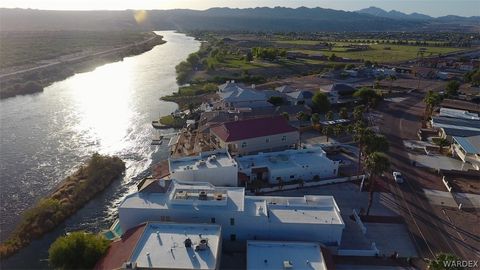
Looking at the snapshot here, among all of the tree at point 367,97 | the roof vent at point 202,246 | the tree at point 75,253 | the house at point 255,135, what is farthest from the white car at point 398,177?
→ the tree at point 75,253

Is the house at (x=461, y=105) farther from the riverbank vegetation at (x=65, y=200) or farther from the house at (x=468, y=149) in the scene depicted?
the riverbank vegetation at (x=65, y=200)

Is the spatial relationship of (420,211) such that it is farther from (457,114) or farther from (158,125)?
(158,125)

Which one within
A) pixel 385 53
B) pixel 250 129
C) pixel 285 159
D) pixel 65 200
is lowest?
pixel 65 200

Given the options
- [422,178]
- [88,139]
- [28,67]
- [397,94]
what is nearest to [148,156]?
[88,139]

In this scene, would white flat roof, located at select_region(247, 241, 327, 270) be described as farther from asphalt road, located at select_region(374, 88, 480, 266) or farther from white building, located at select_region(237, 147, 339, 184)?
white building, located at select_region(237, 147, 339, 184)

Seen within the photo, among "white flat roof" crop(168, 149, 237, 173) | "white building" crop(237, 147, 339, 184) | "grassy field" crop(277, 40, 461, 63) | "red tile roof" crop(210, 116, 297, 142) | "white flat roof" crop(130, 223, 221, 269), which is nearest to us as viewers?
"white flat roof" crop(130, 223, 221, 269)

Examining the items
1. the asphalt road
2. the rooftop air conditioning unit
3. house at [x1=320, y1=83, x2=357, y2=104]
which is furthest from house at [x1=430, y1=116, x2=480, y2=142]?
the rooftop air conditioning unit

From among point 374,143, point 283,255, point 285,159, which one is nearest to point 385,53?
point 285,159

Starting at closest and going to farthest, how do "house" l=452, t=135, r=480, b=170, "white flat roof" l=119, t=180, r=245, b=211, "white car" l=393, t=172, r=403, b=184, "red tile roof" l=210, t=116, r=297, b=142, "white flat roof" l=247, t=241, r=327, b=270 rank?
"white flat roof" l=247, t=241, r=327, b=270 → "white flat roof" l=119, t=180, r=245, b=211 → "white car" l=393, t=172, r=403, b=184 → "red tile roof" l=210, t=116, r=297, b=142 → "house" l=452, t=135, r=480, b=170
